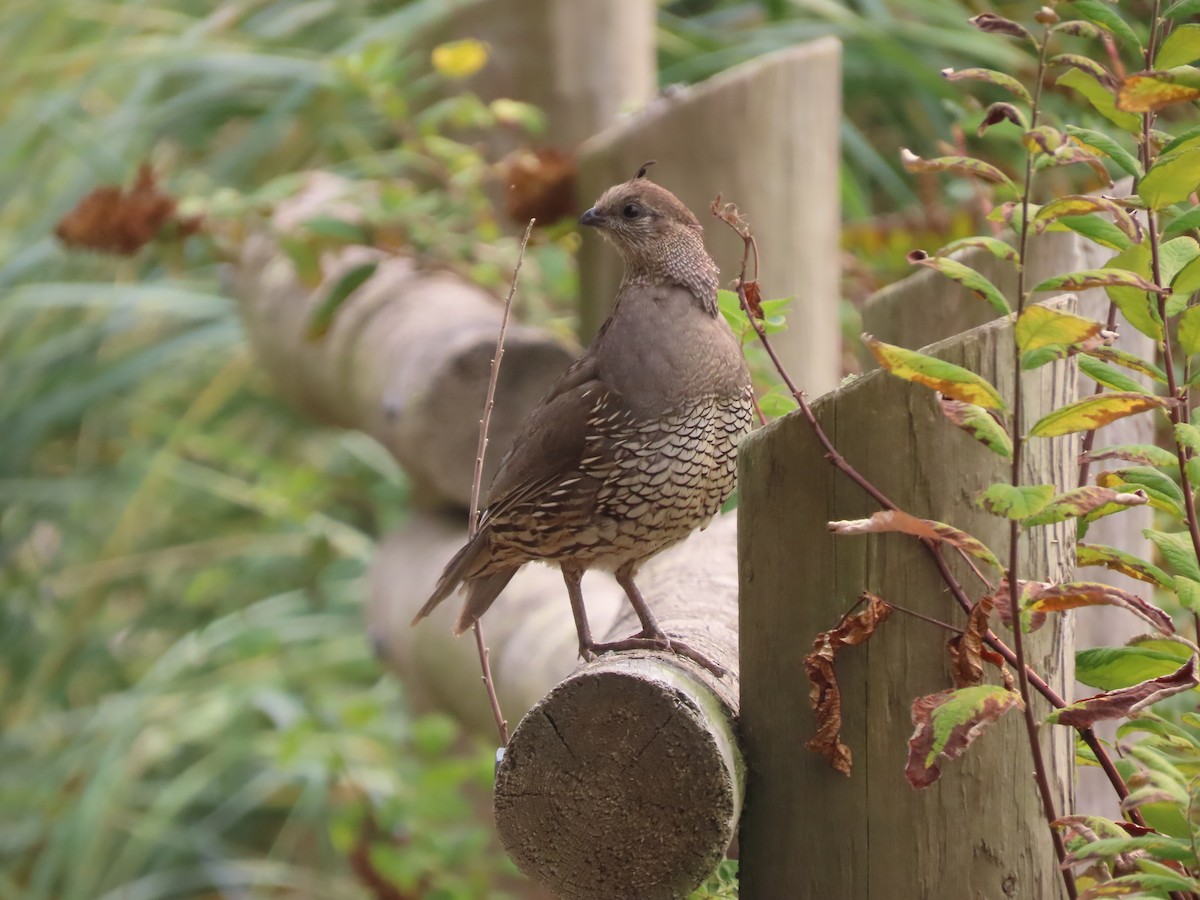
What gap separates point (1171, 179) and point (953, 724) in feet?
1.52

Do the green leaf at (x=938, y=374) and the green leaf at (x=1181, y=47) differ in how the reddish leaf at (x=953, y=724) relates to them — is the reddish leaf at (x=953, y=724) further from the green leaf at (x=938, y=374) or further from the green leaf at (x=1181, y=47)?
the green leaf at (x=1181, y=47)

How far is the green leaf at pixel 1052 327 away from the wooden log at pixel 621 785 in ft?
1.56

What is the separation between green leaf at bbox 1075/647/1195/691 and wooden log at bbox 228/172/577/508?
5.22 ft

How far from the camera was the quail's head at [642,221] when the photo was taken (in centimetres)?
204

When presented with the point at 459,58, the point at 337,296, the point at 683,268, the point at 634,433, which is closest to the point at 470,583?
the point at 634,433

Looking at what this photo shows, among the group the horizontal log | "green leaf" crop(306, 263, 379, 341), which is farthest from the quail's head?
"green leaf" crop(306, 263, 379, 341)

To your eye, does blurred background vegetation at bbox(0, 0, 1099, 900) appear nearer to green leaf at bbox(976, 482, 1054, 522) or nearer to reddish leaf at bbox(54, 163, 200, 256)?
reddish leaf at bbox(54, 163, 200, 256)

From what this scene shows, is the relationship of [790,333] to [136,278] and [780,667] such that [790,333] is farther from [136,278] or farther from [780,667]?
[136,278]

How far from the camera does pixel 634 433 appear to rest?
190 cm

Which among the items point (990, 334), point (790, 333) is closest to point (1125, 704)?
point (990, 334)

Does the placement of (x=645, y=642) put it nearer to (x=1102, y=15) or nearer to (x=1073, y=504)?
(x=1073, y=504)

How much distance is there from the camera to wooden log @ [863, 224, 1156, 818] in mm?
2262

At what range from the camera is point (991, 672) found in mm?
1353

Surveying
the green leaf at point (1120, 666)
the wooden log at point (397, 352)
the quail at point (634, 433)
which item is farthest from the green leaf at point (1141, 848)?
the wooden log at point (397, 352)
